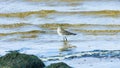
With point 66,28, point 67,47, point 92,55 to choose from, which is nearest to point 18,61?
point 92,55

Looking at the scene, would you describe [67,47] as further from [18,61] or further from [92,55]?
[18,61]

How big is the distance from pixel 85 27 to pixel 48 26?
174cm

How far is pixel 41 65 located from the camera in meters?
11.1

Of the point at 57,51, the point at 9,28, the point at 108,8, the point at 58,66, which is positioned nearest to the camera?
the point at 58,66

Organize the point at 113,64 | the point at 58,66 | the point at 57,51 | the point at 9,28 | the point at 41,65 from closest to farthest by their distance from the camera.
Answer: the point at 58,66
the point at 41,65
the point at 113,64
the point at 57,51
the point at 9,28

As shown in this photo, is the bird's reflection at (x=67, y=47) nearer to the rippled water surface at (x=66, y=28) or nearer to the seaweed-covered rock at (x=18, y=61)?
the rippled water surface at (x=66, y=28)

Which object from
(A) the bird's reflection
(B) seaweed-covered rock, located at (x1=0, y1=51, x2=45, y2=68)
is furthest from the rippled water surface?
(B) seaweed-covered rock, located at (x1=0, y1=51, x2=45, y2=68)

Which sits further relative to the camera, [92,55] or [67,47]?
[67,47]

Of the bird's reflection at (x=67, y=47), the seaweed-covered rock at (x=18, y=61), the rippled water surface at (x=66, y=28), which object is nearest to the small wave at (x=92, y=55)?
the rippled water surface at (x=66, y=28)

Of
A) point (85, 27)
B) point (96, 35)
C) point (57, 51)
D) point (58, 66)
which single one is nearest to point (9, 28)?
point (85, 27)

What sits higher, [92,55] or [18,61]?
[18,61]

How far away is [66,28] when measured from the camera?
2145 cm

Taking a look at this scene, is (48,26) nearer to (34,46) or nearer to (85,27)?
(85,27)

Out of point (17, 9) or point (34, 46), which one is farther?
point (17, 9)
